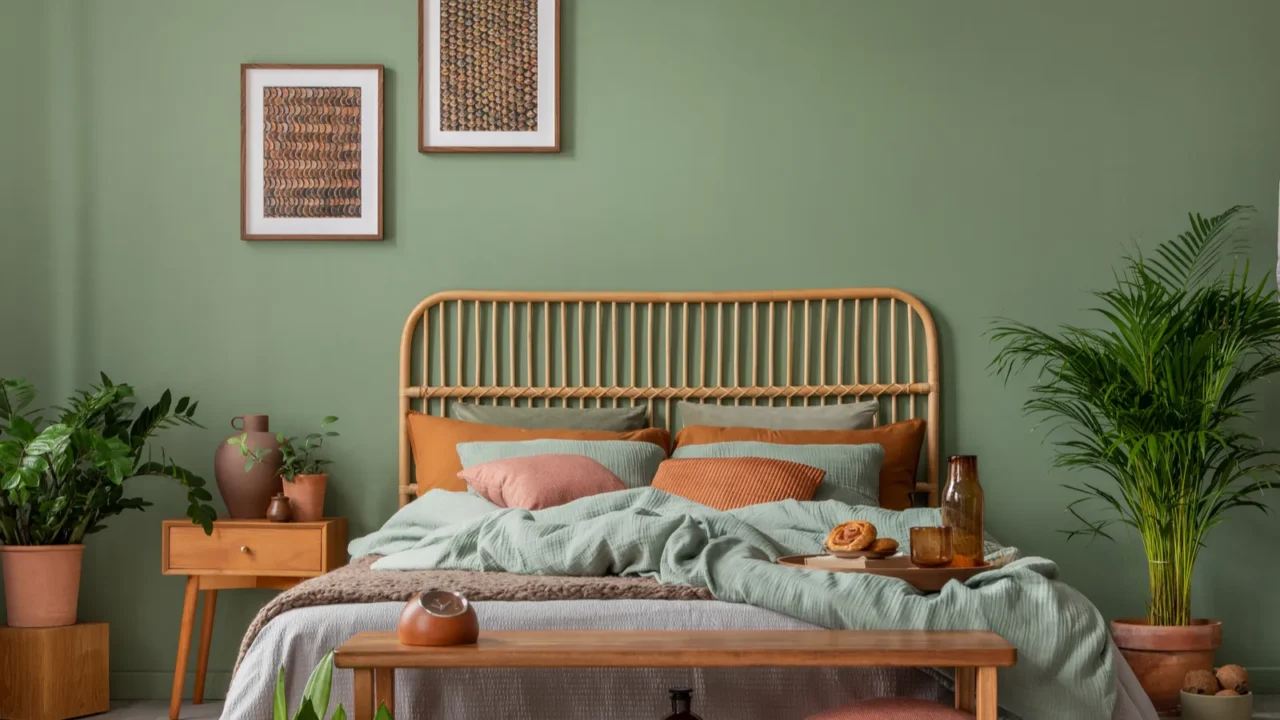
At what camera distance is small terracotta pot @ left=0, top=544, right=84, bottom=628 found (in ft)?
11.9

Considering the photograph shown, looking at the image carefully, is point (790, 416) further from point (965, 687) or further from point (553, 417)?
point (965, 687)

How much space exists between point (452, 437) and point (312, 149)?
1132mm

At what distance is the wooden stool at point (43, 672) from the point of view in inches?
142

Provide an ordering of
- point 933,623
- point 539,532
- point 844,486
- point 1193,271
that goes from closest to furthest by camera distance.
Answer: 1. point 933,623
2. point 539,532
3. point 844,486
4. point 1193,271

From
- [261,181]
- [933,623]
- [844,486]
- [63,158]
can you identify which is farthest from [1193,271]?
[63,158]

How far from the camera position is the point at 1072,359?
3.76 meters

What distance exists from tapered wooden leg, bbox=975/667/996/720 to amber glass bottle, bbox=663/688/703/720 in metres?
0.48

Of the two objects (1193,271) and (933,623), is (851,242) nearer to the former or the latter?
(1193,271)

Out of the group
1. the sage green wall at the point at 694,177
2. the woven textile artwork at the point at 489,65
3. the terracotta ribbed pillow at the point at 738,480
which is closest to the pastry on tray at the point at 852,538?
the terracotta ribbed pillow at the point at 738,480

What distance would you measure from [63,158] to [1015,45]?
326 cm

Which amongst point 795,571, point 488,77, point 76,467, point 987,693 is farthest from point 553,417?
point 987,693

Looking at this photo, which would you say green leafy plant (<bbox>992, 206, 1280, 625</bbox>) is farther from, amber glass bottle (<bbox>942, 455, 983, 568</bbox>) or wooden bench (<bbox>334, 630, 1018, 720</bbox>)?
wooden bench (<bbox>334, 630, 1018, 720</bbox>)

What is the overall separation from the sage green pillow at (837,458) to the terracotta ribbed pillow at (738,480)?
9 centimetres

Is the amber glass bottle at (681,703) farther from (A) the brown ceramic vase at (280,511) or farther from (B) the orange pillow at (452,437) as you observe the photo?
(A) the brown ceramic vase at (280,511)
